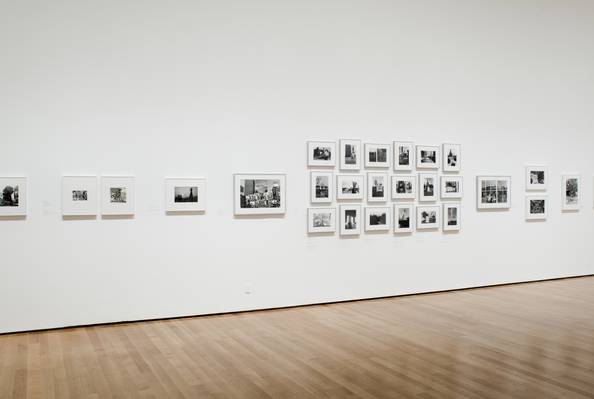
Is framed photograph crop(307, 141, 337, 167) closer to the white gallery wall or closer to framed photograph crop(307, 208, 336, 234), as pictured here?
the white gallery wall

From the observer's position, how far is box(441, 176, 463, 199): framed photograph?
1631cm

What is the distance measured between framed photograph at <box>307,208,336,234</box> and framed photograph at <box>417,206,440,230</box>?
8.74 ft

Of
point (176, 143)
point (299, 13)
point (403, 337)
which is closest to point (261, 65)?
point (299, 13)

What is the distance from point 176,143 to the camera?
13.1 m

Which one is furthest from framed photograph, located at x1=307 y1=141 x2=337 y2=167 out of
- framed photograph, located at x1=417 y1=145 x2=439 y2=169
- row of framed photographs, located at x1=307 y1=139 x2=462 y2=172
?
framed photograph, located at x1=417 y1=145 x2=439 y2=169

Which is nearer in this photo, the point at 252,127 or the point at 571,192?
the point at 252,127

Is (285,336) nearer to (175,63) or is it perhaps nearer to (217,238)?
(217,238)

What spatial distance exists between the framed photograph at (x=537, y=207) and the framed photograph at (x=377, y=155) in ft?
17.3

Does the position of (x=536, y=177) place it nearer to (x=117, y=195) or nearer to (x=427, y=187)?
(x=427, y=187)

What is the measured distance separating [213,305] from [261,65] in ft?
18.8

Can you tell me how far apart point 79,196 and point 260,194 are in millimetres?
4038

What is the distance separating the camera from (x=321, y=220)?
48.0 feet

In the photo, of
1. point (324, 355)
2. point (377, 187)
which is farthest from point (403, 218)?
point (324, 355)

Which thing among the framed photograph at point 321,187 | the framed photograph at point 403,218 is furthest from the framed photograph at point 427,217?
the framed photograph at point 321,187
